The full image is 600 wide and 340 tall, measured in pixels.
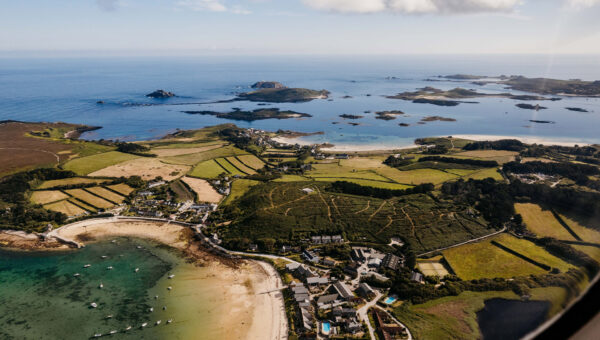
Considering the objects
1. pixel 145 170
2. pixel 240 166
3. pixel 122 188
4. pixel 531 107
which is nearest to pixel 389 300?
pixel 122 188

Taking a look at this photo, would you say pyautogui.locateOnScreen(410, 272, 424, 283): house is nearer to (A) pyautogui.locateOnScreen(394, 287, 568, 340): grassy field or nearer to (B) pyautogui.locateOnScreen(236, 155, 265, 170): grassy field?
(A) pyautogui.locateOnScreen(394, 287, 568, 340): grassy field

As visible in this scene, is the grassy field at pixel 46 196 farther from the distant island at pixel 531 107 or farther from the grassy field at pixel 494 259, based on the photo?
the distant island at pixel 531 107

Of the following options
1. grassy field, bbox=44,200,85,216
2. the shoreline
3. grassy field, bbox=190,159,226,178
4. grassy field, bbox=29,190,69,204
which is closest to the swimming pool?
grassy field, bbox=190,159,226,178

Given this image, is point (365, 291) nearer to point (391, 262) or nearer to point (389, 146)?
point (391, 262)

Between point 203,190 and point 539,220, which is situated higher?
point 539,220

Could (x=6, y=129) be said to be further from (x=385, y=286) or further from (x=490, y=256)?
(x=490, y=256)

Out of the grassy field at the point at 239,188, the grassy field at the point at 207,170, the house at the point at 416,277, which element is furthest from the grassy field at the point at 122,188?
the house at the point at 416,277

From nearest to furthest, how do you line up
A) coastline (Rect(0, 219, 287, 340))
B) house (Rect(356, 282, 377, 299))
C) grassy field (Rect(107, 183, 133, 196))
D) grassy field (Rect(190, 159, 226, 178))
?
coastline (Rect(0, 219, 287, 340))
house (Rect(356, 282, 377, 299))
grassy field (Rect(107, 183, 133, 196))
grassy field (Rect(190, 159, 226, 178))
